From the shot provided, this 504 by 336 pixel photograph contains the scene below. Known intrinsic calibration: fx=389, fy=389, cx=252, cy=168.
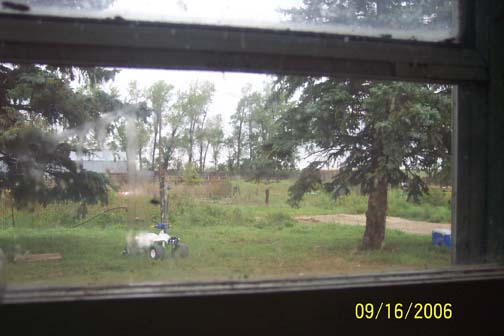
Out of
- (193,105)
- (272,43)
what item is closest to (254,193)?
(193,105)

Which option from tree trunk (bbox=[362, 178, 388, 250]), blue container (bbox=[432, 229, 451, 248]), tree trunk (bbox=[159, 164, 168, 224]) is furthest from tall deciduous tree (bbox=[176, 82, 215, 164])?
blue container (bbox=[432, 229, 451, 248])

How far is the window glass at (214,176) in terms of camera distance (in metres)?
1.18

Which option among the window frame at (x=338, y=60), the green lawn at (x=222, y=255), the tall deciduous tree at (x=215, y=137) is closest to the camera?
the window frame at (x=338, y=60)

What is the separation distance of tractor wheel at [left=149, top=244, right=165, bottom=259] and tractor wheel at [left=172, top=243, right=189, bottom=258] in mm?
39

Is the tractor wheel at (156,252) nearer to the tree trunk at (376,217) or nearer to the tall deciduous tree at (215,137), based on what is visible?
the tall deciduous tree at (215,137)

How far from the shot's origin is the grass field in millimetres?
1183

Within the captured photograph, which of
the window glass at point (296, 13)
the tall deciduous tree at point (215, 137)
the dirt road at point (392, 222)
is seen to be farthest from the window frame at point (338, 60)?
the tall deciduous tree at point (215, 137)

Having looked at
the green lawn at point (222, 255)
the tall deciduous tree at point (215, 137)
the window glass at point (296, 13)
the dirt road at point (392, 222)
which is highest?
the window glass at point (296, 13)

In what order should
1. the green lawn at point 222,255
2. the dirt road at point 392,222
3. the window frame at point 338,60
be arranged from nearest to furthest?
the window frame at point 338,60, the green lawn at point 222,255, the dirt road at point 392,222

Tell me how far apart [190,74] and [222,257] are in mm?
605

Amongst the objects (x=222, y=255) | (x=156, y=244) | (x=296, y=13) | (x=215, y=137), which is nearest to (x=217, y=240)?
(x=222, y=255)

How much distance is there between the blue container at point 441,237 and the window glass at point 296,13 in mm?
692

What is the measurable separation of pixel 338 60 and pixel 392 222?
0.66 meters

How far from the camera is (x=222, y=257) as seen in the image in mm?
1299
